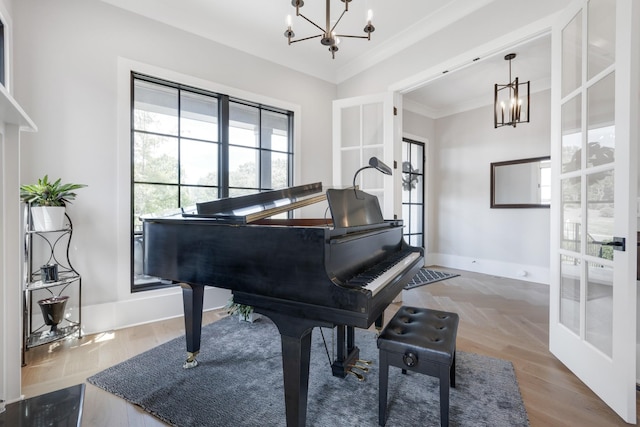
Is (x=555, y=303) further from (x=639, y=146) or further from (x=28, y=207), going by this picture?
(x=28, y=207)

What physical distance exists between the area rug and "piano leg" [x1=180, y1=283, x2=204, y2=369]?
2960 millimetres

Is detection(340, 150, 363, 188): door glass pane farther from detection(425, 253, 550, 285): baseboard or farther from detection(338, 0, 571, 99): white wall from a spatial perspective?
detection(425, 253, 550, 285): baseboard

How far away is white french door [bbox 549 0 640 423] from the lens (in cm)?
149

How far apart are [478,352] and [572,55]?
7.30 feet

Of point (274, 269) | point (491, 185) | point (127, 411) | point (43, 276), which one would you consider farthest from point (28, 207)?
point (491, 185)

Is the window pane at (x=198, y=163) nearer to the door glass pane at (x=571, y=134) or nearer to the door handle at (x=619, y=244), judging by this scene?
the door glass pane at (x=571, y=134)

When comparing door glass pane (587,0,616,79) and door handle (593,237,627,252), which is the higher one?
door glass pane (587,0,616,79)

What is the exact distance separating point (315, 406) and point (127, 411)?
3.34 ft

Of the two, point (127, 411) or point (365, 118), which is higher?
point (365, 118)

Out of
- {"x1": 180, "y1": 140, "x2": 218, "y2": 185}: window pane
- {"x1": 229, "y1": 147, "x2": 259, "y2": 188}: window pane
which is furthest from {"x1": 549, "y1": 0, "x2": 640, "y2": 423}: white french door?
{"x1": 180, "y1": 140, "x2": 218, "y2": 185}: window pane

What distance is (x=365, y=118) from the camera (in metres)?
3.59

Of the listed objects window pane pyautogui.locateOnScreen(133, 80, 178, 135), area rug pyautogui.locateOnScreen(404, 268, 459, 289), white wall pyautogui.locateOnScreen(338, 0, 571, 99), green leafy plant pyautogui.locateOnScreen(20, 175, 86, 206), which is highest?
white wall pyautogui.locateOnScreen(338, 0, 571, 99)

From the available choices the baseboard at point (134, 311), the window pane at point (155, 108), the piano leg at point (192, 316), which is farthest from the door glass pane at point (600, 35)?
the baseboard at point (134, 311)

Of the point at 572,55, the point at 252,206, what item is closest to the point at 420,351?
the point at 252,206
